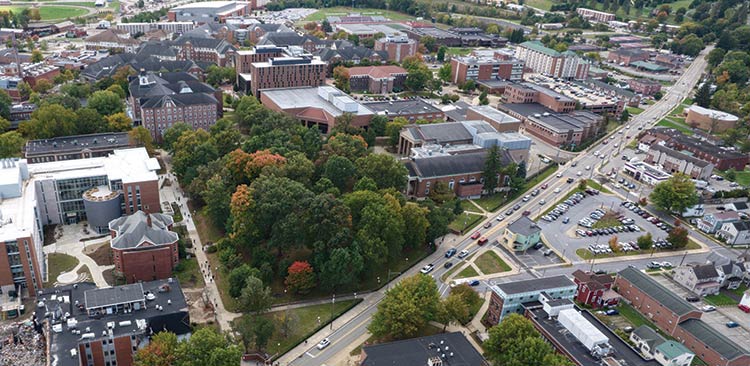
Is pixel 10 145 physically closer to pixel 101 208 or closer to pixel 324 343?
pixel 101 208

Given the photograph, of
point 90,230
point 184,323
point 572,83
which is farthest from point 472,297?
point 572,83

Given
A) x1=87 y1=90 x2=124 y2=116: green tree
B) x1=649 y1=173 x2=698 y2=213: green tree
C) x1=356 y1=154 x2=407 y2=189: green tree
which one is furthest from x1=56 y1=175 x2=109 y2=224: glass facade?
x1=649 y1=173 x2=698 y2=213: green tree

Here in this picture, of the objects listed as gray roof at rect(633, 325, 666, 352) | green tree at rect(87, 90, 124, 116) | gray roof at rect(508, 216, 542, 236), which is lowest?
gray roof at rect(633, 325, 666, 352)

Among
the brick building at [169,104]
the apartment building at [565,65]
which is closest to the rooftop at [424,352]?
the brick building at [169,104]

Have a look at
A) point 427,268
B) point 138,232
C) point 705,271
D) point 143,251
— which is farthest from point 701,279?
point 138,232

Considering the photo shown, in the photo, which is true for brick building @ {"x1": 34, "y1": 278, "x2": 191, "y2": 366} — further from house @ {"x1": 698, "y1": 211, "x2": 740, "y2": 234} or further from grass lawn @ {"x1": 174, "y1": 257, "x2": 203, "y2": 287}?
house @ {"x1": 698, "y1": 211, "x2": 740, "y2": 234}

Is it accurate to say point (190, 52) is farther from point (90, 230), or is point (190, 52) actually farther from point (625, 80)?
point (625, 80)
